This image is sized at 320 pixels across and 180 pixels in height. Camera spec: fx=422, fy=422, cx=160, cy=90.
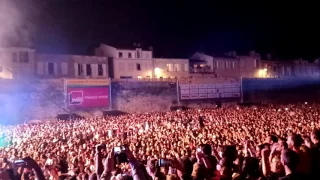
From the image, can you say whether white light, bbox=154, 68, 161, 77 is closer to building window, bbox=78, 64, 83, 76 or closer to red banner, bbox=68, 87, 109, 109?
building window, bbox=78, 64, 83, 76

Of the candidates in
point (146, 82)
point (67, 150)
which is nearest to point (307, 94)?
point (146, 82)

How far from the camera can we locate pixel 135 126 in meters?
26.2

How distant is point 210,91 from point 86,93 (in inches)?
623

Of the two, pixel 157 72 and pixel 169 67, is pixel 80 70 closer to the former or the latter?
pixel 157 72

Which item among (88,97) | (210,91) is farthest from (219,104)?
(88,97)

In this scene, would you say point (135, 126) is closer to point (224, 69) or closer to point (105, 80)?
point (105, 80)

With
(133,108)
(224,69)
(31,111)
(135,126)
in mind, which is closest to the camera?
(135,126)

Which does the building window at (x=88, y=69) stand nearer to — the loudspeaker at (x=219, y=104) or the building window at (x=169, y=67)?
the building window at (x=169, y=67)

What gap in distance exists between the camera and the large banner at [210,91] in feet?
155

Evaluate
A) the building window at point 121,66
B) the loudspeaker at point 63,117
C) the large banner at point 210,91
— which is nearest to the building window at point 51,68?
the loudspeaker at point 63,117

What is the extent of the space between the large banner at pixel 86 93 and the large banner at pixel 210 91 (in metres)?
9.78

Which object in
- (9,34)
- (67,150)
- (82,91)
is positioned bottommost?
(67,150)

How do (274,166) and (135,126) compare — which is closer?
(274,166)

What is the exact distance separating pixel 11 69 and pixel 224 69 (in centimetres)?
3204
